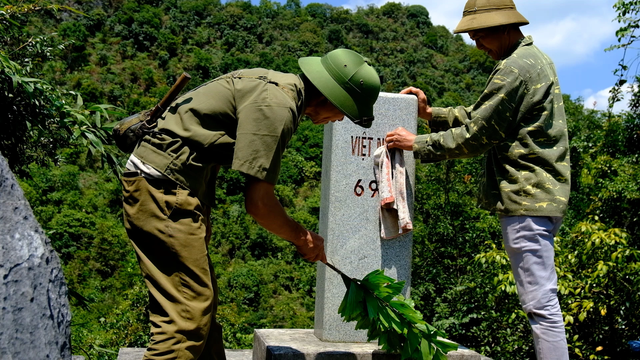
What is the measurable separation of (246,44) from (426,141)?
1467 inches

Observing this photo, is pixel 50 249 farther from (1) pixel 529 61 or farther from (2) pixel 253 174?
(1) pixel 529 61

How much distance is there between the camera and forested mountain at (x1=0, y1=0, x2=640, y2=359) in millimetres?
4539

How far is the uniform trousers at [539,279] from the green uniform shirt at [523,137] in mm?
71

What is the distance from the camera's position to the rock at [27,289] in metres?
1.61

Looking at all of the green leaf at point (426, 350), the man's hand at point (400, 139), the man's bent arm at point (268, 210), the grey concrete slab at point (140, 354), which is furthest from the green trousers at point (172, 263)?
the grey concrete slab at point (140, 354)

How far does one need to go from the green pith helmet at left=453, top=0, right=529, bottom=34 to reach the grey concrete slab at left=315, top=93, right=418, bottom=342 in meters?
1.13

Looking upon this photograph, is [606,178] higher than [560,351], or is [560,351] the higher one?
→ [606,178]

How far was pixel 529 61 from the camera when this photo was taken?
2.96 meters

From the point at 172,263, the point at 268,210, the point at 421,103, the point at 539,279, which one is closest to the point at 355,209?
the point at 421,103

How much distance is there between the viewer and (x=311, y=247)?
245 cm

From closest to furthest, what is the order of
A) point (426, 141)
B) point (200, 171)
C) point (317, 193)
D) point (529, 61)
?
point (200, 171) → point (529, 61) → point (426, 141) → point (317, 193)

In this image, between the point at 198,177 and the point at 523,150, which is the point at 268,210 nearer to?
the point at 198,177

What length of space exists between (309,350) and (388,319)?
2.58 ft

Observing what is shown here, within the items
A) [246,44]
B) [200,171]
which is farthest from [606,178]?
[246,44]
